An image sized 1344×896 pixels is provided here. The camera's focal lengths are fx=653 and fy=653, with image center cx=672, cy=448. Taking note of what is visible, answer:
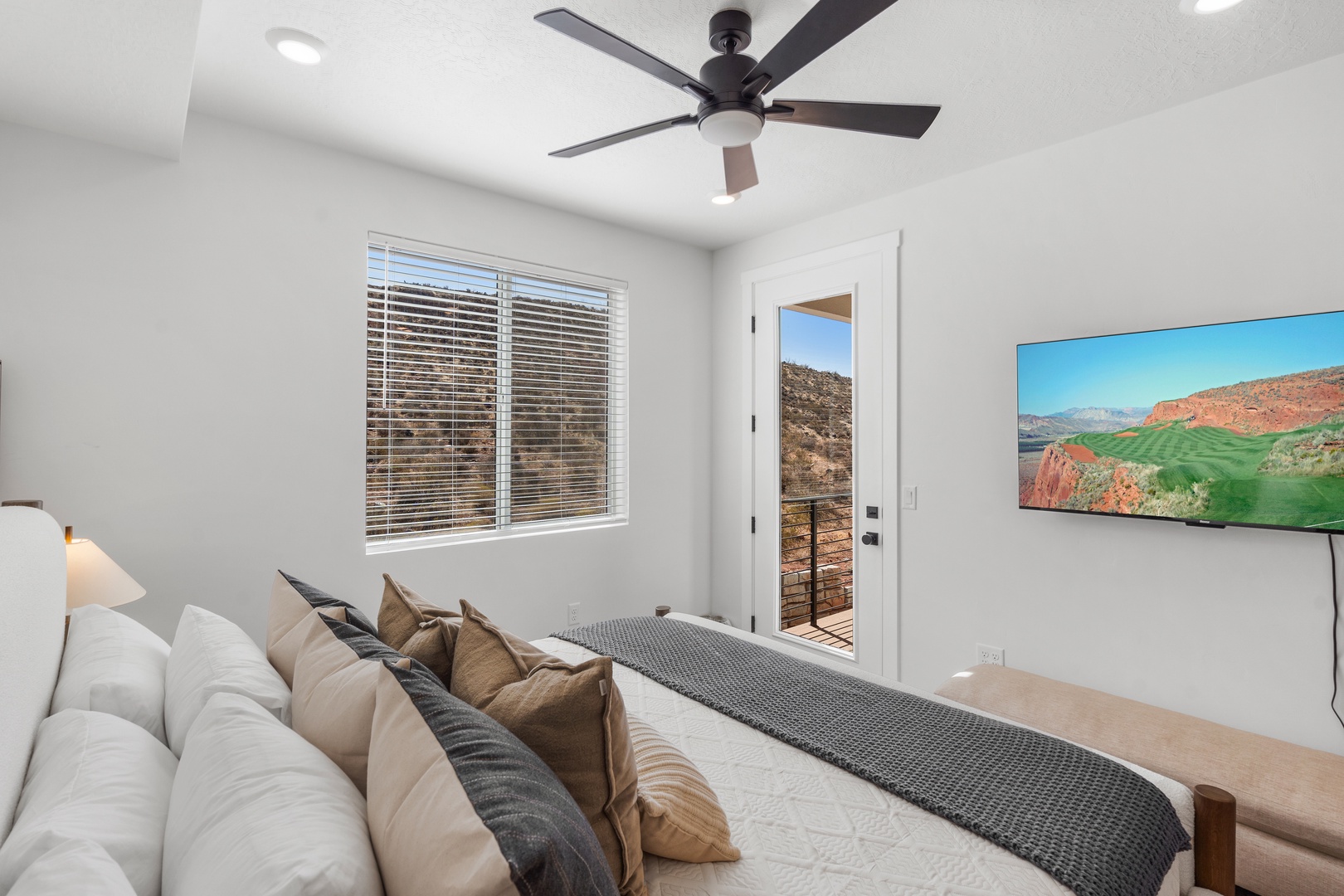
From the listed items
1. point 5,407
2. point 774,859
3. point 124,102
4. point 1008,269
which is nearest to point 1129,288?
point 1008,269

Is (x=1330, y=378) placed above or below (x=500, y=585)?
above

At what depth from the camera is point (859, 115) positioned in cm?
184

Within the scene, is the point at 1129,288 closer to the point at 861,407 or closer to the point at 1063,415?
the point at 1063,415

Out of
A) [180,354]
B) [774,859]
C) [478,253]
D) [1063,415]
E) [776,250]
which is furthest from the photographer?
[776,250]

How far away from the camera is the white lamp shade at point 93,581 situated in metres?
1.85

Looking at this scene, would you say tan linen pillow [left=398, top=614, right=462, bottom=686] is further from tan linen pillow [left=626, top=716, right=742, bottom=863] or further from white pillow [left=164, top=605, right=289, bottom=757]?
tan linen pillow [left=626, top=716, right=742, bottom=863]

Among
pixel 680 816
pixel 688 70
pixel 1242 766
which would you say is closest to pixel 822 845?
pixel 680 816

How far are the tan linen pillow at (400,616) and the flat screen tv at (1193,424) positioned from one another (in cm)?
234

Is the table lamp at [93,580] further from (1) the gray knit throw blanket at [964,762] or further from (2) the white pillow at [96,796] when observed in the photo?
Result: (1) the gray knit throw blanket at [964,762]

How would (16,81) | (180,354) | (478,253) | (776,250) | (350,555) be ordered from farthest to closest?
(776,250) < (478,253) < (350,555) < (180,354) < (16,81)

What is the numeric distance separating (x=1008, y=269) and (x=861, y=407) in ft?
3.04

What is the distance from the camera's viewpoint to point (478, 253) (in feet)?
10.5

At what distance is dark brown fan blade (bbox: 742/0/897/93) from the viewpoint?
1.39m

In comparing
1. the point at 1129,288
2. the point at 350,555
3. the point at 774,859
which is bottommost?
the point at 774,859
